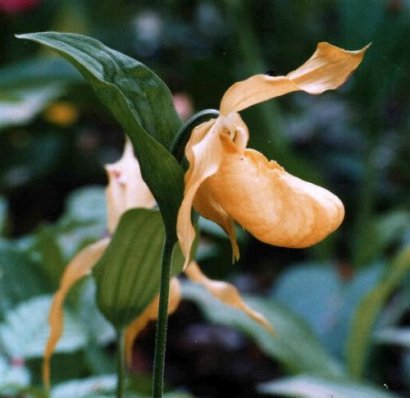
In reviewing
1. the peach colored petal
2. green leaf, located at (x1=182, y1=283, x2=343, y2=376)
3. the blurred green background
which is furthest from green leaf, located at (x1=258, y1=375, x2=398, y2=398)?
the peach colored petal

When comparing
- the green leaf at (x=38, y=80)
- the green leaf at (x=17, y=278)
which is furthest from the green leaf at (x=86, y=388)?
the green leaf at (x=38, y=80)

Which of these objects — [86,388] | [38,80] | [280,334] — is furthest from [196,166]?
[38,80]

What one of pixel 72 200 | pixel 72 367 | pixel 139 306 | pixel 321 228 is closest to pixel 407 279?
pixel 72 200

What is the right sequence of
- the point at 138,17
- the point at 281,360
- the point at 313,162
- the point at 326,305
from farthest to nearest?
the point at 138,17 → the point at 313,162 → the point at 326,305 → the point at 281,360

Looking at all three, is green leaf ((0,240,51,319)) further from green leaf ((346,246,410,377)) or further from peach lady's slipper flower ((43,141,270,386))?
green leaf ((346,246,410,377))

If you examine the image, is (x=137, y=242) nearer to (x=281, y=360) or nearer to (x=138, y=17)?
(x=281, y=360)

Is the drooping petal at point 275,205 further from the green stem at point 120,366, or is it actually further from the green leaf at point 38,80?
the green leaf at point 38,80

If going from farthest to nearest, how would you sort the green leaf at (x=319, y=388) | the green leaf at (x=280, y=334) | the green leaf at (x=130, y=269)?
the green leaf at (x=280, y=334) → the green leaf at (x=319, y=388) → the green leaf at (x=130, y=269)
